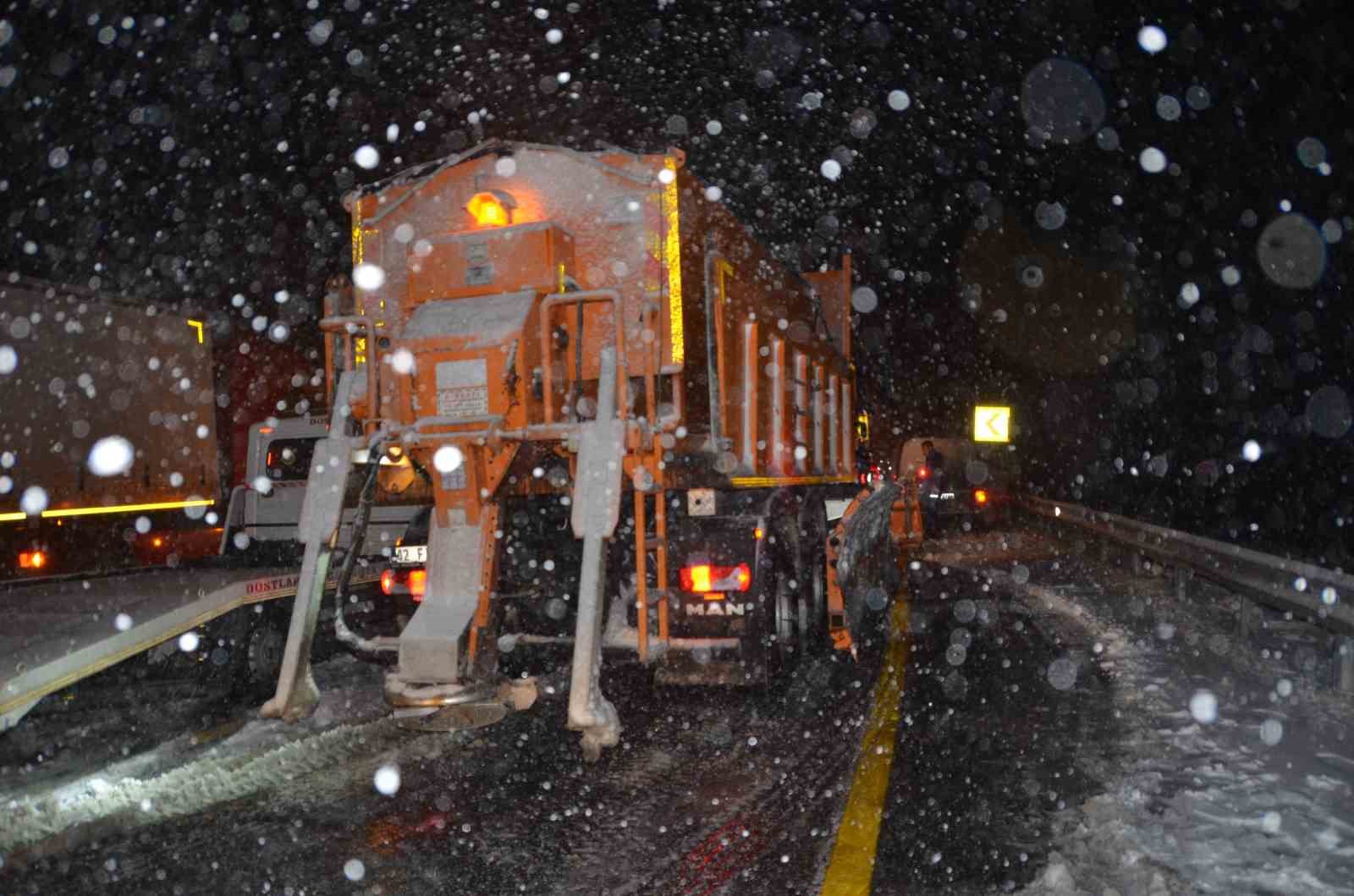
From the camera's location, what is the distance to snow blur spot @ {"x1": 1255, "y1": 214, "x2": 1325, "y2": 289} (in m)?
20.5

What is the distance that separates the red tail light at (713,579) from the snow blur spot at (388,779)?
2.14 m

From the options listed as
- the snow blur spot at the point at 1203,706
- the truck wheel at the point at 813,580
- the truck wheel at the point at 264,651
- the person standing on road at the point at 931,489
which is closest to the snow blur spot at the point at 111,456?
the truck wheel at the point at 264,651

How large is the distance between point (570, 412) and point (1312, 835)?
448 centimetres

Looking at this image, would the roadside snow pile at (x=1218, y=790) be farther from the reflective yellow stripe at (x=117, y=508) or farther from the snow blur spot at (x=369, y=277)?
the reflective yellow stripe at (x=117, y=508)

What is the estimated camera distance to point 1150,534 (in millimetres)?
12227

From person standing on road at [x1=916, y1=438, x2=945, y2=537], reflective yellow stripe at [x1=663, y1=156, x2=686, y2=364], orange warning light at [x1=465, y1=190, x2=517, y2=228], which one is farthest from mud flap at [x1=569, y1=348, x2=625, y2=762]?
person standing on road at [x1=916, y1=438, x2=945, y2=537]

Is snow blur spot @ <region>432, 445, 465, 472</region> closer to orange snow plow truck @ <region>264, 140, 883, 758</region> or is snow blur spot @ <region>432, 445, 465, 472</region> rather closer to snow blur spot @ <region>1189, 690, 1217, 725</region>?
orange snow plow truck @ <region>264, 140, 883, 758</region>

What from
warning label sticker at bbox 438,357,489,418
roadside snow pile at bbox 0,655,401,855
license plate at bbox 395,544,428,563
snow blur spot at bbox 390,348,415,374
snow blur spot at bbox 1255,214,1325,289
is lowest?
roadside snow pile at bbox 0,655,401,855

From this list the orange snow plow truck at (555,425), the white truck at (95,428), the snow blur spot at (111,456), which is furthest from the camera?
the snow blur spot at (111,456)

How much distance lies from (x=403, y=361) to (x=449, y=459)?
2.22 ft

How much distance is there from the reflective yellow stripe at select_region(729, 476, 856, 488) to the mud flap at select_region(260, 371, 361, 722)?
105 inches

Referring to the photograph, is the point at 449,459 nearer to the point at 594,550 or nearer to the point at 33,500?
the point at 594,550

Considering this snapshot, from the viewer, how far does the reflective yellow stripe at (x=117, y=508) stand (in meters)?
10.1

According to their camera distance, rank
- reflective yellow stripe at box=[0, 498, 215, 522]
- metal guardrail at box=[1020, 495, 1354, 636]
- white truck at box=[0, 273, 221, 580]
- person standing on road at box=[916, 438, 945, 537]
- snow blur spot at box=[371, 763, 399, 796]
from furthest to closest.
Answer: person standing on road at box=[916, 438, 945, 537] → white truck at box=[0, 273, 221, 580] → reflective yellow stripe at box=[0, 498, 215, 522] → metal guardrail at box=[1020, 495, 1354, 636] → snow blur spot at box=[371, 763, 399, 796]
